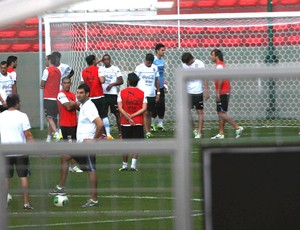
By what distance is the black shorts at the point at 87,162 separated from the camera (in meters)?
3.59

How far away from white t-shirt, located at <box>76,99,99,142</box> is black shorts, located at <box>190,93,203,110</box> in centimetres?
686

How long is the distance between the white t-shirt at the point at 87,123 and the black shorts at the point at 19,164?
676cm

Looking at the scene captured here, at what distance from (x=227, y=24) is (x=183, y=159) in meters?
14.6

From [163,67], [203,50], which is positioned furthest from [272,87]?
[203,50]

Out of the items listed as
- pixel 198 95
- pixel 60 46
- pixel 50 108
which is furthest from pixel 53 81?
pixel 198 95

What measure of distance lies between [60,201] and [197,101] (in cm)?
62

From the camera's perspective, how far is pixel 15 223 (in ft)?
11.9

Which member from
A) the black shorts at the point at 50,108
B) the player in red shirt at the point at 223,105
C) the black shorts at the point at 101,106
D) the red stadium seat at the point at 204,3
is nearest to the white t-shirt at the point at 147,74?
the black shorts at the point at 101,106

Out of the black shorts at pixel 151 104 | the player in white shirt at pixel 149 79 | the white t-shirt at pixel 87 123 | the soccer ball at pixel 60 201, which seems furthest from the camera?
the black shorts at pixel 151 104

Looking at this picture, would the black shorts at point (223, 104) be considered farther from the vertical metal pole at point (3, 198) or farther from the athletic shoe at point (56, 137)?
the athletic shoe at point (56, 137)

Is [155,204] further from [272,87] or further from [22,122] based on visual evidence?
[22,122]

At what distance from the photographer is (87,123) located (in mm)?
10594

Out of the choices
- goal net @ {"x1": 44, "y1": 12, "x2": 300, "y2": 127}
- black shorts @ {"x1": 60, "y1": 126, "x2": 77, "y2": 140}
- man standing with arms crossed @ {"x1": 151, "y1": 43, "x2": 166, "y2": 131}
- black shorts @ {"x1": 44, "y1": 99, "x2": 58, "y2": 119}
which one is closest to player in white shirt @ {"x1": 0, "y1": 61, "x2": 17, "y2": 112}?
goal net @ {"x1": 44, "y1": 12, "x2": 300, "y2": 127}

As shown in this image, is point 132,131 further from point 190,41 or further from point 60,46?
point 190,41
